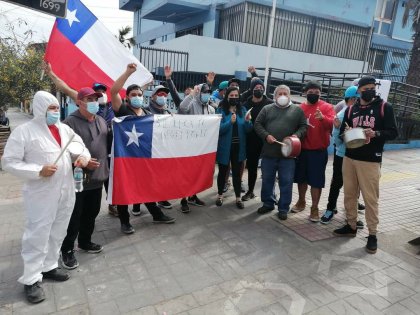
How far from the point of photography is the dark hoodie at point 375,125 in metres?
4.01

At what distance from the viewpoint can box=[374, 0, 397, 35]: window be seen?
18.4 metres

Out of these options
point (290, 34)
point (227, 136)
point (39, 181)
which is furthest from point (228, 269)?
point (290, 34)

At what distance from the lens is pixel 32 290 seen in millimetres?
3090

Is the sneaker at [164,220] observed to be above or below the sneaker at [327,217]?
below

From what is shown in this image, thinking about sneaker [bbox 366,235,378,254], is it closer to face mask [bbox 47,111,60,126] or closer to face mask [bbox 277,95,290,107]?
face mask [bbox 277,95,290,107]

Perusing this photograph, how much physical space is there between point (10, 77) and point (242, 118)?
7377 millimetres

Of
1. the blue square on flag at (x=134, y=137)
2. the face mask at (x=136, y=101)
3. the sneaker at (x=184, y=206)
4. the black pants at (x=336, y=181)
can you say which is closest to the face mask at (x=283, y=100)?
the black pants at (x=336, y=181)

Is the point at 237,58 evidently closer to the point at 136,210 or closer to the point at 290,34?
the point at 290,34

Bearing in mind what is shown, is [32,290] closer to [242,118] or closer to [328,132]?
[242,118]

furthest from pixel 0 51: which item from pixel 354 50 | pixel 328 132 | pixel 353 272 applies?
pixel 354 50

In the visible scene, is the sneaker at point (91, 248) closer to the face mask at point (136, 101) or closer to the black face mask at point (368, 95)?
the face mask at point (136, 101)

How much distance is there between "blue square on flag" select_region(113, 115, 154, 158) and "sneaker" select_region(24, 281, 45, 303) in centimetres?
175

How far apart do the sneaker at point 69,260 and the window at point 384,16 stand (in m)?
19.9

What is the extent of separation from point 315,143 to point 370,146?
2.90 ft
